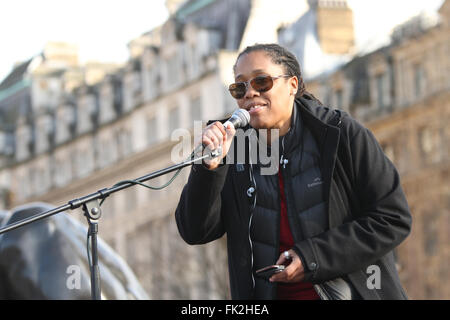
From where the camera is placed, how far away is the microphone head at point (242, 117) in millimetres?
5738

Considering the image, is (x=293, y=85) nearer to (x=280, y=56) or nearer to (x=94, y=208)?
(x=280, y=56)

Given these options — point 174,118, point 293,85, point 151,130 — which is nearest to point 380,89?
point 174,118

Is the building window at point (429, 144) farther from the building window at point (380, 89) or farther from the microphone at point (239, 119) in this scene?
the microphone at point (239, 119)

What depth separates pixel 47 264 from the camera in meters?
8.73

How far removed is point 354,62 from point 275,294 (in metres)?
40.8

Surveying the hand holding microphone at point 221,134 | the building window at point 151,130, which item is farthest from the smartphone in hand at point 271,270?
the building window at point 151,130

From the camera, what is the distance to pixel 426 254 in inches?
1451

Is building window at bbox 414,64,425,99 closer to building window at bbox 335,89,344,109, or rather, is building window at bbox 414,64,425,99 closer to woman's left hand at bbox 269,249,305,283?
building window at bbox 335,89,344,109

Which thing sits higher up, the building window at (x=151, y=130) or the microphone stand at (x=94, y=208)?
the building window at (x=151, y=130)

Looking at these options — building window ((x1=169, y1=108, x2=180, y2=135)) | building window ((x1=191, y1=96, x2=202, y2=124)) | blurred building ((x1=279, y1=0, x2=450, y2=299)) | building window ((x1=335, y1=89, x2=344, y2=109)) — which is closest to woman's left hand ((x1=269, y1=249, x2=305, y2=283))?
blurred building ((x1=279, y1=0, x2=450, y2=299))

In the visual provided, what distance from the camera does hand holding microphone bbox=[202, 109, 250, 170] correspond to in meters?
5.60
